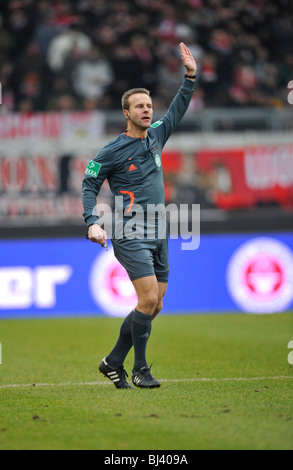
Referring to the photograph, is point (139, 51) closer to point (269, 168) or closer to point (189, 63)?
point (269, 168)

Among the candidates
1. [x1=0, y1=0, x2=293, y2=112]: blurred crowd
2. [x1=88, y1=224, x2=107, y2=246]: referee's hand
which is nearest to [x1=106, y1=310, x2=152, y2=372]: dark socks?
[x1=88, y1=224, x2=107, y2=246]: referee's hand

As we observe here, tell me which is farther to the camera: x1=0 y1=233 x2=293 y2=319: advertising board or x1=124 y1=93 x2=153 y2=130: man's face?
x1=0 y1=233 x2=293 y2=319: advertising board

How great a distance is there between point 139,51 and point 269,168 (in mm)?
4713

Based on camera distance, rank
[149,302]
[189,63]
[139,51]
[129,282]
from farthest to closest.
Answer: [139,51], [129,282], [189,63], [149,302]

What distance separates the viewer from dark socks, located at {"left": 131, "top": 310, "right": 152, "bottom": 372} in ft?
20.9

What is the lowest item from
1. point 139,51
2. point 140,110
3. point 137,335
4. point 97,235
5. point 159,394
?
point 159,394

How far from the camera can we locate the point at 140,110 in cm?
647

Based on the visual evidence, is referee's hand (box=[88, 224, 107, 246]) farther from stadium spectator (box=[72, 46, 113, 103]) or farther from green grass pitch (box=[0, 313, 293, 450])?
stadium spectator (box=[72, 46, 113, 103])

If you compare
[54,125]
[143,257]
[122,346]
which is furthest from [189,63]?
[54,125]

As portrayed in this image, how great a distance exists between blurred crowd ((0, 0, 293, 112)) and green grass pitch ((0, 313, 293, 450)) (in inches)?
241

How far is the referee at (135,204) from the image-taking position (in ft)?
20.8

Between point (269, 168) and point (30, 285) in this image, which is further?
point (269, 168)

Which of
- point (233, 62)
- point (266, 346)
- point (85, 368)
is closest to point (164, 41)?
point (233, 62)
